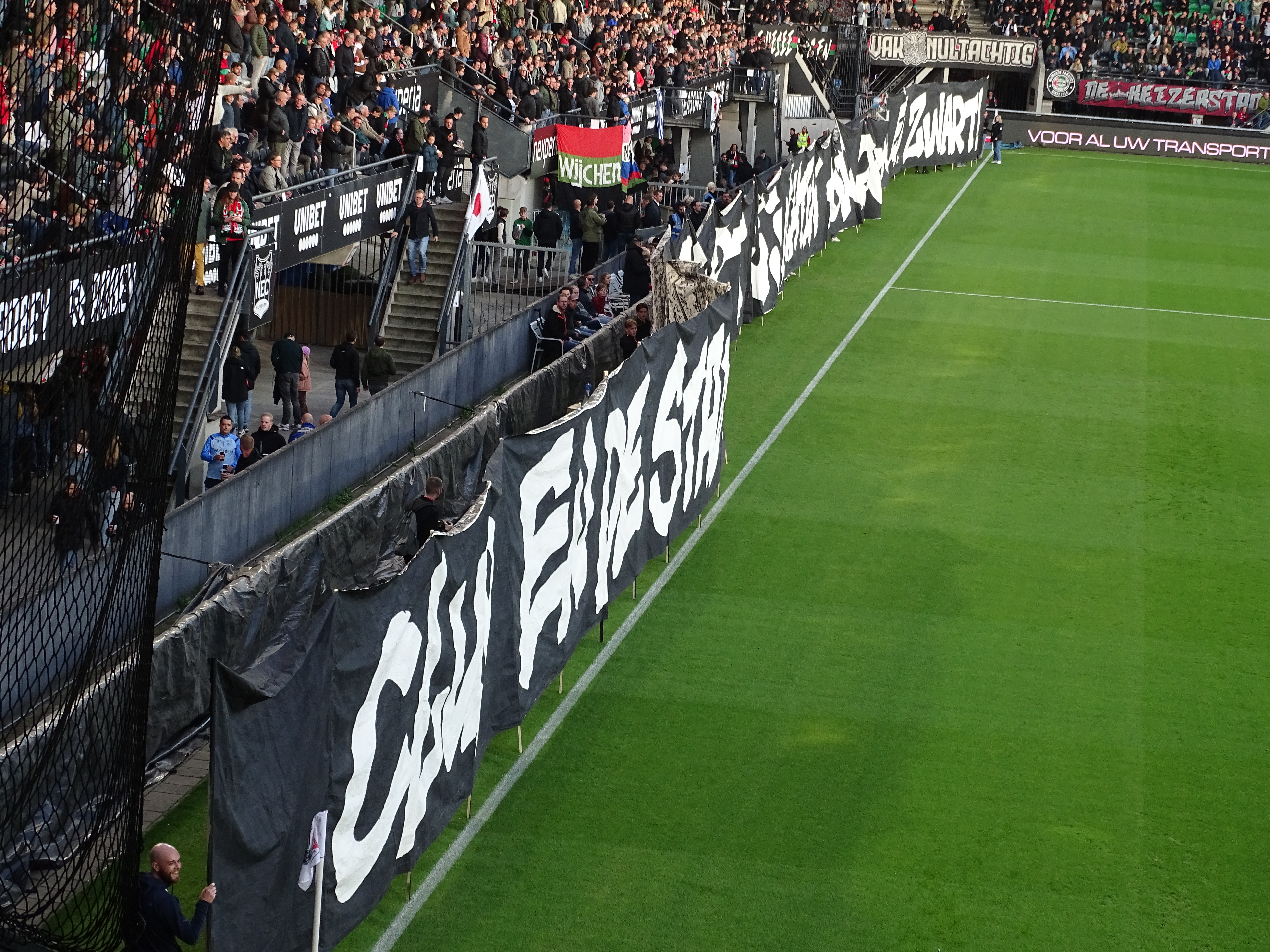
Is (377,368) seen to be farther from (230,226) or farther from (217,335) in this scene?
(230,226)

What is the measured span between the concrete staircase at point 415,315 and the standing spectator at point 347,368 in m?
3.21

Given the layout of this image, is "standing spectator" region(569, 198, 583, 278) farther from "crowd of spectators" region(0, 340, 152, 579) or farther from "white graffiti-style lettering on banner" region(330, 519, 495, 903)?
"crowd of spectators" region(0, 340, 152, 579)

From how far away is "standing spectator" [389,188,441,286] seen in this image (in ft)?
80.0

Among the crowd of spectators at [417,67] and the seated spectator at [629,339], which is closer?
the seated spectator at [629,339]

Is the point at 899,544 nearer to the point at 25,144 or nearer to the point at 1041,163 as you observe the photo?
the point at 25,144

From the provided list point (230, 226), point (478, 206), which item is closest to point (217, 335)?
point (230, 226)

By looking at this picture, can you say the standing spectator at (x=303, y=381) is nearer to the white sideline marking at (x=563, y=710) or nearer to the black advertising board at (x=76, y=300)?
the white sideline marking at (x=563, y=710)

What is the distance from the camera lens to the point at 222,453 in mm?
17016

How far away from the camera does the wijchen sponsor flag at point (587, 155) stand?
28.3 metres

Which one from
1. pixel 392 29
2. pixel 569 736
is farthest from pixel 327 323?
pixel 569 736

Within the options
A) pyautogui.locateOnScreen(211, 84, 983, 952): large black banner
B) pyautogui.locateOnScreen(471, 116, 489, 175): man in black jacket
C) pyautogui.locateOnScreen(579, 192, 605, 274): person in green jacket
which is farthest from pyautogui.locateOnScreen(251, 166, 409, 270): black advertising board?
pyautogui.locateOnScreen(211, 84, 983, 952): large black banner

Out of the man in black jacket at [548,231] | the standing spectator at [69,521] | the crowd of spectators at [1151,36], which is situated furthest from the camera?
the crowd of spectators at [1151,36]

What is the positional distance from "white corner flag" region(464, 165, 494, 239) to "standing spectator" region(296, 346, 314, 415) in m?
4.12

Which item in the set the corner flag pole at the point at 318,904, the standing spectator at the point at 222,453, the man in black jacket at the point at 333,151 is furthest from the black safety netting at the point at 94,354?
the man in black jacket at the point at 333,151
